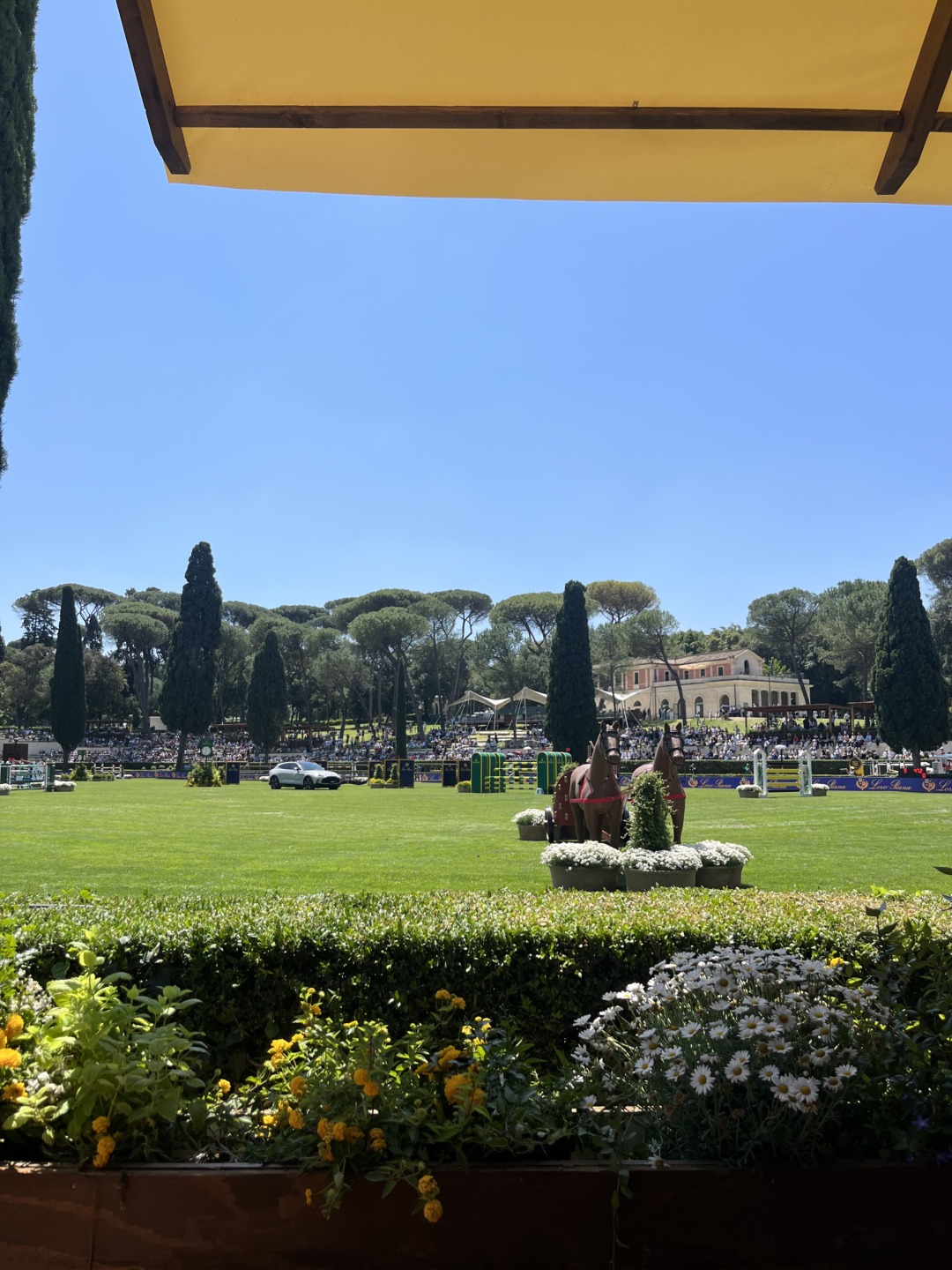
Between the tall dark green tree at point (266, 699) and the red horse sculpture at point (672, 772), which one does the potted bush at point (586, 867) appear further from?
the tall dark green tree at point (266, 699)

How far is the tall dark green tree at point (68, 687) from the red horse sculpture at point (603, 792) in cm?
3908

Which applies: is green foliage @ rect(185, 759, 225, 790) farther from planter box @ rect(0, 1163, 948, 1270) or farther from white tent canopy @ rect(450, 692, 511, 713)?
planter box @ rect(0, 1163, 948, 1270)

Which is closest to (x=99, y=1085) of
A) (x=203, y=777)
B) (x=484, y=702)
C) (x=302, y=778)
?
(x=302, y=778)

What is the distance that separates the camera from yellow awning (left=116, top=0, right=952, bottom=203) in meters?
2.23

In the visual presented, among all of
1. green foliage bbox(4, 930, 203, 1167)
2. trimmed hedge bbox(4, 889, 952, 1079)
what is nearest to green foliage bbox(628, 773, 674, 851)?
trimmed hedge bbox(4, 889, 952, 1079)

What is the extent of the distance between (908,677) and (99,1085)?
39.2 metres

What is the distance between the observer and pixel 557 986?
12.5 ft

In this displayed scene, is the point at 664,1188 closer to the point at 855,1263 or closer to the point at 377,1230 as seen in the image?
the point at 855,1263

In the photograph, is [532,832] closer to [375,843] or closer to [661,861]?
[375,843]

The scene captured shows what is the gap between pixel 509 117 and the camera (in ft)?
8.31

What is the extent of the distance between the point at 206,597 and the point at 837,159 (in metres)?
48.0

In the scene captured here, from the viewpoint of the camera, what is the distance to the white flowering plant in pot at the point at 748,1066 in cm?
188

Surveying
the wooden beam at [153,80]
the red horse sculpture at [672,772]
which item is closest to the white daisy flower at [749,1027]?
the wooden beam at [153,80]

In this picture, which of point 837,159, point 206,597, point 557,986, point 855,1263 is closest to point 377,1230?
point 855,1263
